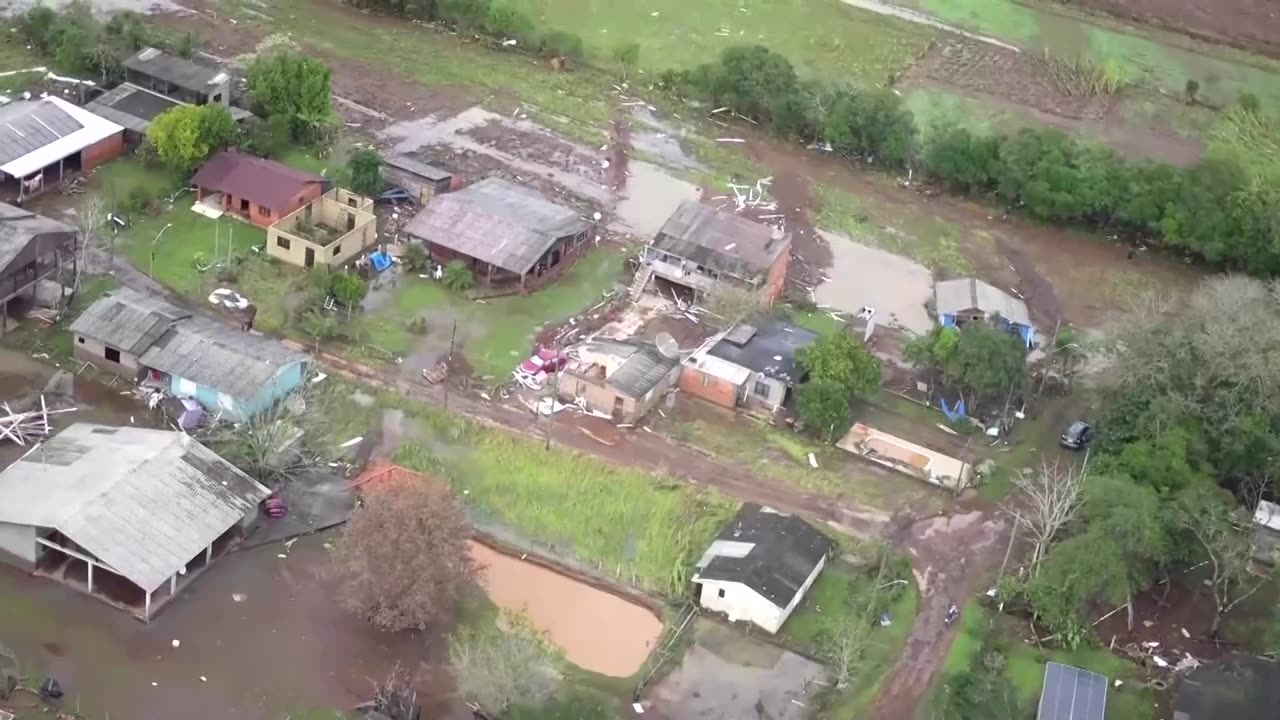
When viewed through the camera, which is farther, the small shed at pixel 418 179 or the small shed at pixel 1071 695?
the small shed at pixel 418 179

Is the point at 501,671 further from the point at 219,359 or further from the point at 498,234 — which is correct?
the point at 498,234

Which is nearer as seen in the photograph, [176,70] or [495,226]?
[495,226]

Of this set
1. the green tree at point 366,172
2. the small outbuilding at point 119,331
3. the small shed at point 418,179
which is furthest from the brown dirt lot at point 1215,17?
the small outbuilding at point 119,331

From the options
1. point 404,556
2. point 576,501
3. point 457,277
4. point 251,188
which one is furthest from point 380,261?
point 404,556

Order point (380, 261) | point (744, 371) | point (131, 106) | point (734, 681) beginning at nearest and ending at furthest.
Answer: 1. point (734, 681)
2. point (744, 371)
3. point (380, 261)
4. point (131, 106)

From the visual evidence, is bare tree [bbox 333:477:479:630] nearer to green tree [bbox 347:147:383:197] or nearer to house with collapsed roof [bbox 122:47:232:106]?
green tree [bbox 347:147:383:197]

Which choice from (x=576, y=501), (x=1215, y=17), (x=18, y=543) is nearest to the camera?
(x=18, y=543)

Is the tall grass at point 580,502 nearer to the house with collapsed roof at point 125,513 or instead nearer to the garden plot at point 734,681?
the garden plot at point 734,681

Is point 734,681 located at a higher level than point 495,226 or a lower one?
lower
